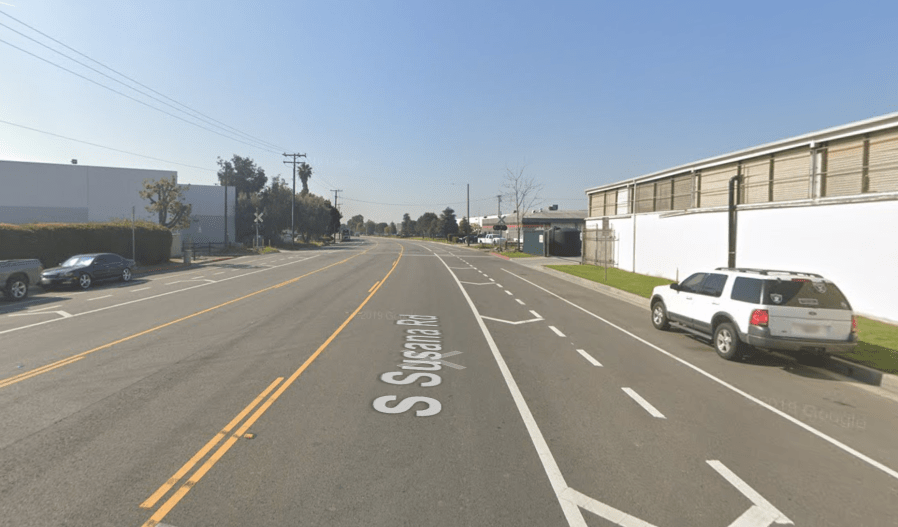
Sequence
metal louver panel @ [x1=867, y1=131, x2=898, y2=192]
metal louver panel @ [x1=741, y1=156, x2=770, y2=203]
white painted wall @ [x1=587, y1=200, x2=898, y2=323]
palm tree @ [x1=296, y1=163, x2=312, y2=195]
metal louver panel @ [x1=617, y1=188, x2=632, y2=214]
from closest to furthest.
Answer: white painted wall @ [x1=587, y1=200, x2=898, y2=323], metal louver panel @ [x1=867, y1=131, x2=898, y2=192], metal louver panel @ [x1=741, y1=156, x2=770, y2=203], metal louver panel @ [x1=617, y1=188, x2=632, y2=214], palm tree @ [x1=296, y1=163, x2=312, y2=195]

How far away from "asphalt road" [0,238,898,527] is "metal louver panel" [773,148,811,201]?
1045 cm

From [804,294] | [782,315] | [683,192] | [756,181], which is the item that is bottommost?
[782,315]

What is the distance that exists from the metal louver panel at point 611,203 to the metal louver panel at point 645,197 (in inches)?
133

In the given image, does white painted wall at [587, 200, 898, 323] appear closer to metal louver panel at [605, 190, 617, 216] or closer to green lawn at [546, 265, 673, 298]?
green lawn at [546, 265, 673, 298]

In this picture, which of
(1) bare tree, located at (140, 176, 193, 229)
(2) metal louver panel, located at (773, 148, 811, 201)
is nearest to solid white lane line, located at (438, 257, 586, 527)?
(2) metal louver panel, located at (773, 148, 811, 201)

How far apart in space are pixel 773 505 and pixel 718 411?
2.50m

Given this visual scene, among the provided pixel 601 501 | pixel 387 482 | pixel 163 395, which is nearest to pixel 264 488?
pixel 387 482

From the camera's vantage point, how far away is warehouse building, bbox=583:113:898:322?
1371 cm

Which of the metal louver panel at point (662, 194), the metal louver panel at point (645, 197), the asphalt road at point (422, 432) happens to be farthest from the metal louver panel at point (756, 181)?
the asphalt road at point (422, 432)

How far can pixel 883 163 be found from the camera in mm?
14039

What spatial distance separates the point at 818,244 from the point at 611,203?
1887 centimetres

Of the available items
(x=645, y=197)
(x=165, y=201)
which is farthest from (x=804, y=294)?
(x=165, y=201)

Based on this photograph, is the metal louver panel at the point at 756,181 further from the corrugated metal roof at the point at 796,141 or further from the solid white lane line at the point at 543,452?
the solid white lane line at the point at 543,452

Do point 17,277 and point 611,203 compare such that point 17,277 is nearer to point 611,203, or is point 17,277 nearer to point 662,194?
point 662,194
